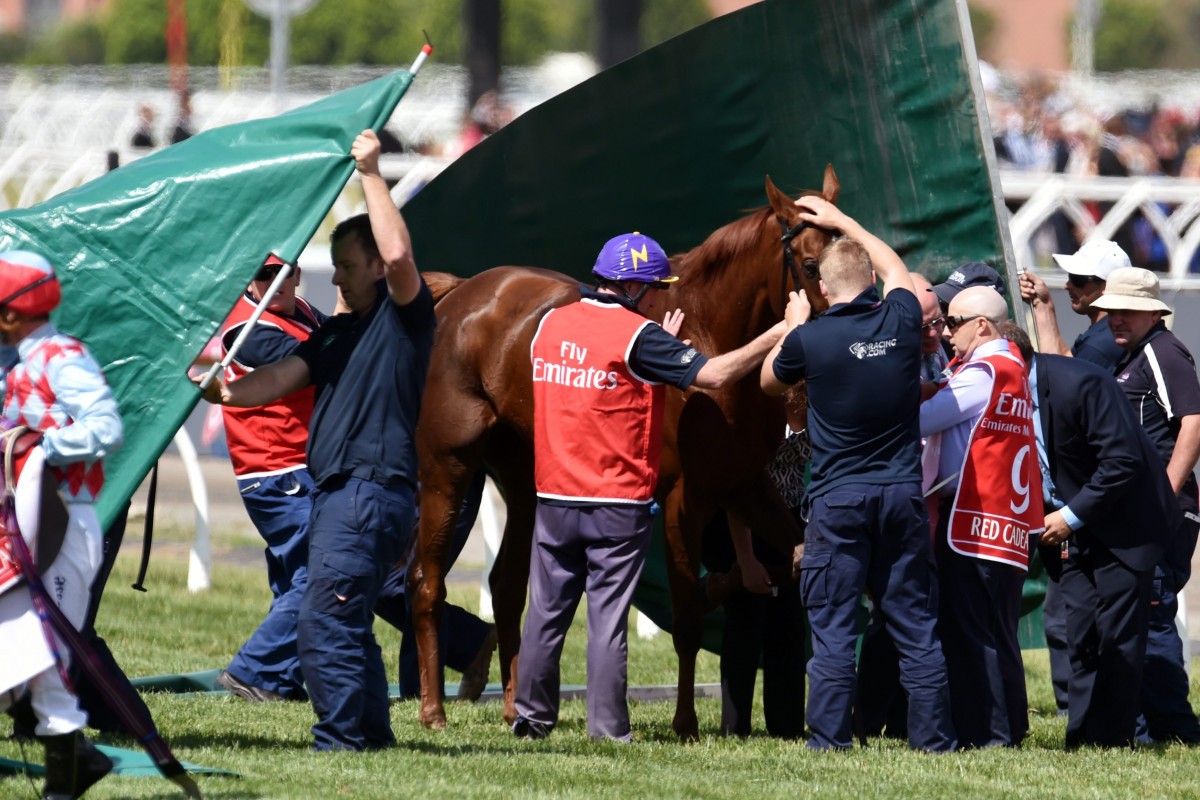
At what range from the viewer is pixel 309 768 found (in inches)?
247

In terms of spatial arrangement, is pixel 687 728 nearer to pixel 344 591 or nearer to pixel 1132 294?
pixel 344 591

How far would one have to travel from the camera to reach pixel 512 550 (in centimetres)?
853

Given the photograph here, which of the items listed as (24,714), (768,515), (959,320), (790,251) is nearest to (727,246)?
(790,251)

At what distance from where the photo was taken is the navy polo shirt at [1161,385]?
318 inches

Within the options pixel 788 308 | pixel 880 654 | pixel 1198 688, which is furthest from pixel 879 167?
pixel 1198 688

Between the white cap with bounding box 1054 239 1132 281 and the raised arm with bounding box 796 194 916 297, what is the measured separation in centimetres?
137

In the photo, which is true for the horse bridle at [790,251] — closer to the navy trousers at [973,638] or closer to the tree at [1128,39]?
the navy trousers at [973,638]

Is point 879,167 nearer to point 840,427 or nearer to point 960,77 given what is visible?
Answer: point 960,77

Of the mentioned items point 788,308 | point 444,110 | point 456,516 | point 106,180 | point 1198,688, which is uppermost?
point 444,110

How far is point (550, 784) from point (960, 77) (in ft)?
13.3

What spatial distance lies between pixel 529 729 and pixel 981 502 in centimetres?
198

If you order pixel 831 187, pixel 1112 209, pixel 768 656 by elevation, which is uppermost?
pixel 1112 209

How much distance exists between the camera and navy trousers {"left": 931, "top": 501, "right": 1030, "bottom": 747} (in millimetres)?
7426

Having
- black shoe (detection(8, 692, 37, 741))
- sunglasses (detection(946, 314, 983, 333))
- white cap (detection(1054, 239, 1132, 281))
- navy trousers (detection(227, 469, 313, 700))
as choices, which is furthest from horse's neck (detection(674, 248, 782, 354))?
black shoe (detection(8, 692, 37, 741))
